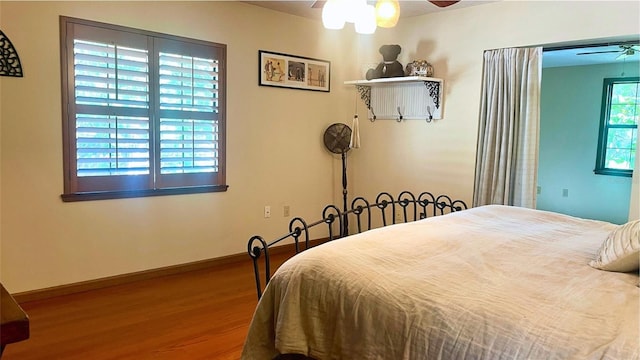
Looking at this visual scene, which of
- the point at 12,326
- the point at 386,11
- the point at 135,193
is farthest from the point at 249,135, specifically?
the point at 12,326

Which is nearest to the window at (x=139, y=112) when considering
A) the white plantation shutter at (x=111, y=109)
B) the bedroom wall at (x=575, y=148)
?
the white plantation shutter at (x=111, y=109)

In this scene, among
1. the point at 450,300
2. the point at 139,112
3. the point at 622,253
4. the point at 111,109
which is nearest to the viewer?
the point at 450,300

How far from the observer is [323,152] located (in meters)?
4.74

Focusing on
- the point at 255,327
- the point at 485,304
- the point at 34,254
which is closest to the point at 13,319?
the point at 255,327

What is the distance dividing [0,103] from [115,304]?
1537 millimetres

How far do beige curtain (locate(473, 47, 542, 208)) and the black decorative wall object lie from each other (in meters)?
3.51

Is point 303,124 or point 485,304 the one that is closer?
point 485,304

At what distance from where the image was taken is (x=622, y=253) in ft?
4.95

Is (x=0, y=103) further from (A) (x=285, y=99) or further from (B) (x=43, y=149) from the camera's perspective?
(A) (x=285, y=99)

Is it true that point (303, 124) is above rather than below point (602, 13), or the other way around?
below

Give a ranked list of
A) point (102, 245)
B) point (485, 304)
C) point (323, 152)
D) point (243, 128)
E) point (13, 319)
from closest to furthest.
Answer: point (13, 319)
point (485, 304)
point (102, 245)
point (243, 128)
point (323, 152)

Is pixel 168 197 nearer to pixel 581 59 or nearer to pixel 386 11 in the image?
pixel 386 11

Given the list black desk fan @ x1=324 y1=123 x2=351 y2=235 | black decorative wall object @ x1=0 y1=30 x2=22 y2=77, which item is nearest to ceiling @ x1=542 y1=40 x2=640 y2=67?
black desk fan @ x1=324 y1=123 x2=351 y2=235

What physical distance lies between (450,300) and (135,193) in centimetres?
286
